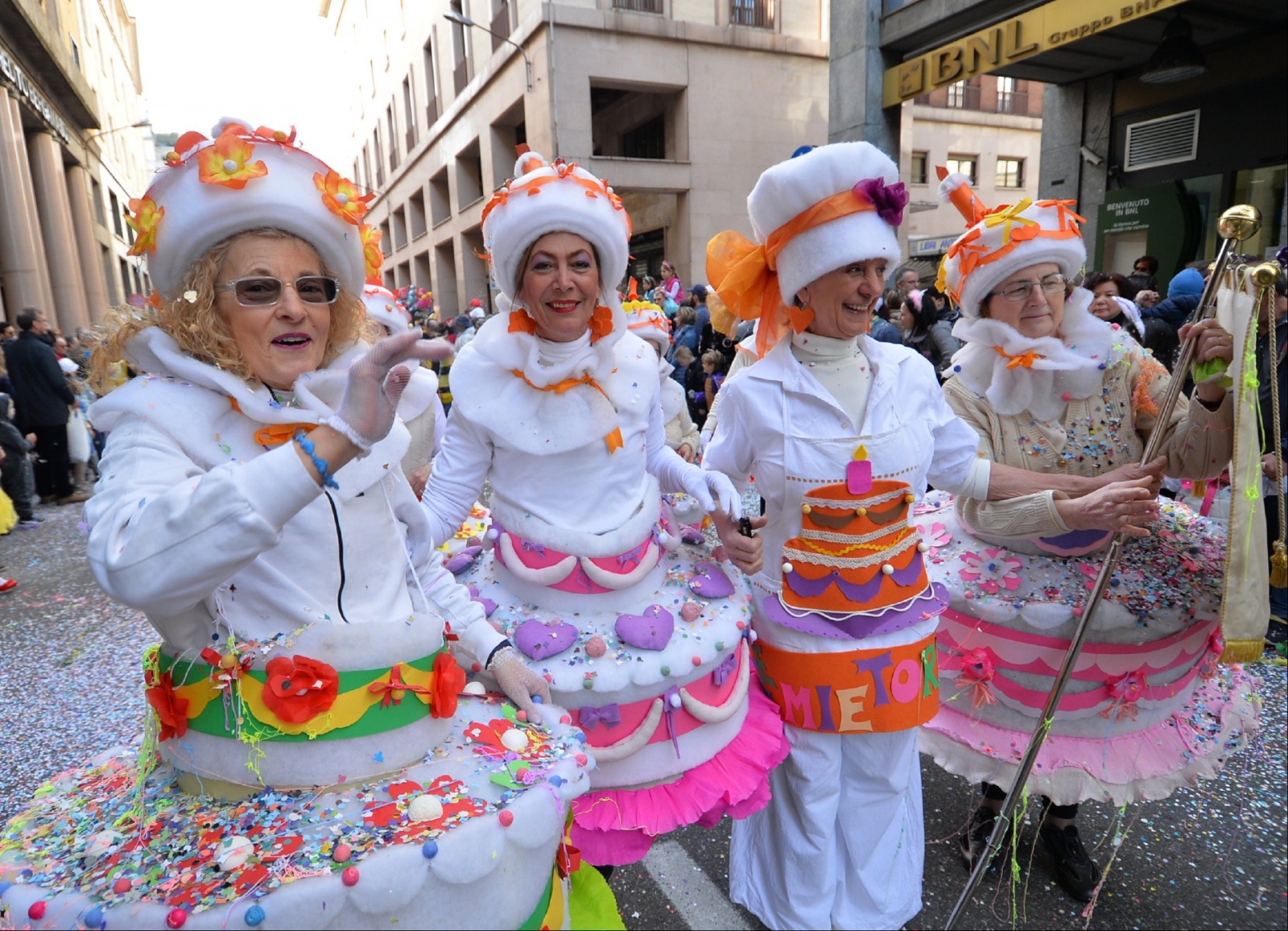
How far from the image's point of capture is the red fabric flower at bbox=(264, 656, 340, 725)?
3.83ft

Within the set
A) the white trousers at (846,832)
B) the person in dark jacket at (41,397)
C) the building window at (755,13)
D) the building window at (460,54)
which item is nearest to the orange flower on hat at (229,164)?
the white trousers at (846,832)

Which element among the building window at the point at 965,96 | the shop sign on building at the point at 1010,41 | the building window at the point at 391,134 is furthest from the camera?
the building window at the point at 391,134

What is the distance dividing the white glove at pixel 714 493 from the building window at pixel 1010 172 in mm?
24209

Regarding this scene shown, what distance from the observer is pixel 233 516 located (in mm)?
995

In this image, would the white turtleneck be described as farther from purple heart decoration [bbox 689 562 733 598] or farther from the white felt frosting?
the white felt frosting

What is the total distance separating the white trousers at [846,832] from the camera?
211 centimetres

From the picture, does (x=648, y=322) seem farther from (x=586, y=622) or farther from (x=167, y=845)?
(x=167, y=845)

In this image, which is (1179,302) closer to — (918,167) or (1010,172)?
(918,167)

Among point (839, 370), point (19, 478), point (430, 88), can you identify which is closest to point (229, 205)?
point (839, 370)

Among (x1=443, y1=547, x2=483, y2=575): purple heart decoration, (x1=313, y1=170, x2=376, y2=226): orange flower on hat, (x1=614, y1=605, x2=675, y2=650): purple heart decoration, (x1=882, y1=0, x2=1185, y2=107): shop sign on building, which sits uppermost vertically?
(x1=882, y1=0, x2=1185, y2=107): shop sign on building

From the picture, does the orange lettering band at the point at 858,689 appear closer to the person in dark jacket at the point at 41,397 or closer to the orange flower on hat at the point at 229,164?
the orange flower on hat at the point at 229,164

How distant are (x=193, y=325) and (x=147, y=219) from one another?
0.21 metres

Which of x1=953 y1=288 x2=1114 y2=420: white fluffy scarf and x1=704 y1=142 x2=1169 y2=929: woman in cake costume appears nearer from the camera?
x1=704 y1=142 x2=1169 y2=929: woman in cake costume

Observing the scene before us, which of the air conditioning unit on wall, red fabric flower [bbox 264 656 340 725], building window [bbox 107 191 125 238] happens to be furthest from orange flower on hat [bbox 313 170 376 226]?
building window [bbox 107 191 125 238]
